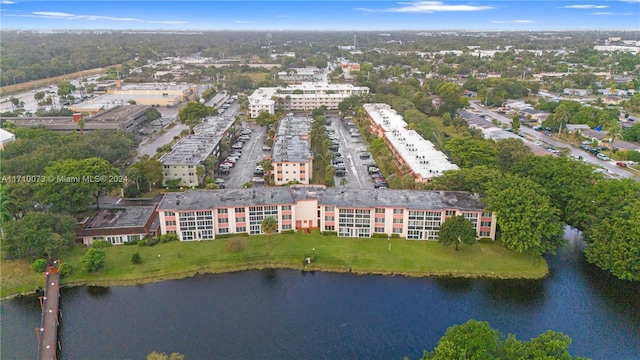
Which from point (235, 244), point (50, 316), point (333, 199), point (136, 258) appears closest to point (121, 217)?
point (136, 258)

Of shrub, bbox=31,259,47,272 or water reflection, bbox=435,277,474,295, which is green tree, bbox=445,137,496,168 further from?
shrub, bbox=31,259,47,272

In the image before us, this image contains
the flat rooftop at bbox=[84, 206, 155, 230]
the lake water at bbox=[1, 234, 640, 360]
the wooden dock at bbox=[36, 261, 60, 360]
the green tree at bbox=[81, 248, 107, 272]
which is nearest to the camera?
Answer: the wooden dock at bbox=[36, 261, 60, 360]

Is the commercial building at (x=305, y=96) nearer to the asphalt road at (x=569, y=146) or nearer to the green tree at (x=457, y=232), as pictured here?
the asphalt road at (x=569, y=146)

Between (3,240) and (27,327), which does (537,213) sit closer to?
(27,327)

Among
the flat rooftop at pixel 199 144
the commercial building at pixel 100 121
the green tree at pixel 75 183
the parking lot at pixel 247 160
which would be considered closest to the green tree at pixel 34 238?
the green tree at pixel 75 183

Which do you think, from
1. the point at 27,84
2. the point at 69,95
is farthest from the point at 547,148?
the point at 27,84

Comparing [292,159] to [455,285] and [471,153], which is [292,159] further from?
[455,285]

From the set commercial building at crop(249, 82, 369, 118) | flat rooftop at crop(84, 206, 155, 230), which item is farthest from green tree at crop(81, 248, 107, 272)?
commercial building at crop(249, 82, 369, 118)
